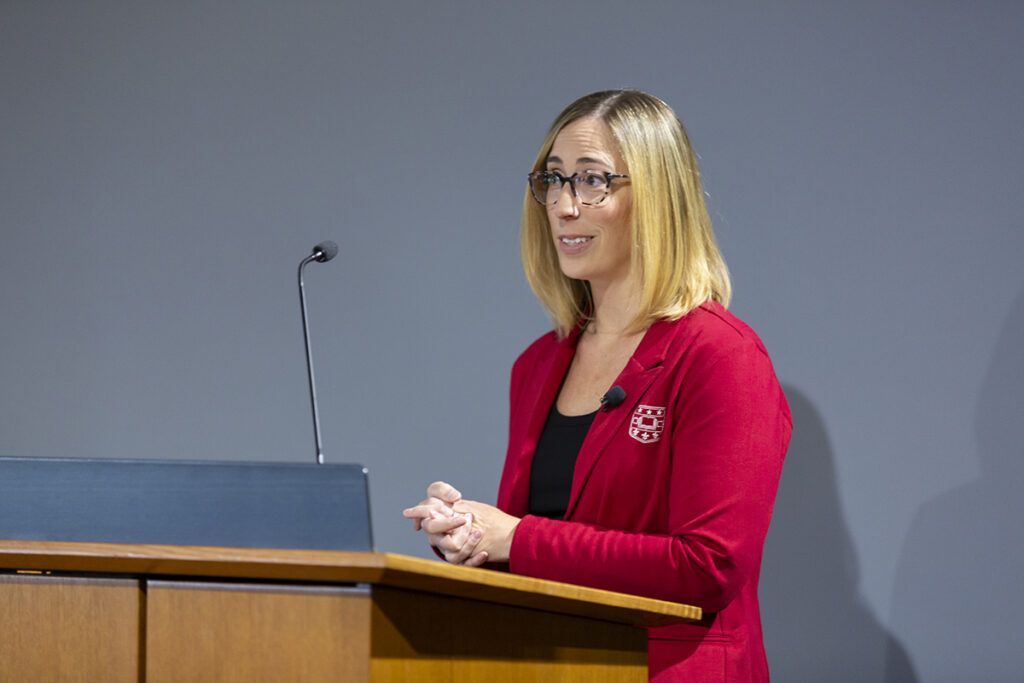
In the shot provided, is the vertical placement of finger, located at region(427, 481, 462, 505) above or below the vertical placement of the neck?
below

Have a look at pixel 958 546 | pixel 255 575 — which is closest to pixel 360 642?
pixel 255 575

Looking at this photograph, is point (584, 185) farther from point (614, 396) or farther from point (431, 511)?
point (431, 511)

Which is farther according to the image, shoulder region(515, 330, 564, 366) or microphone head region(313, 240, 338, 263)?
shoulder region(515, 330, 564, 366)

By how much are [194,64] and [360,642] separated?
9.75ft

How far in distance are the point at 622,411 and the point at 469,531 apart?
1.17ft

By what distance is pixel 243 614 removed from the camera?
1.09m

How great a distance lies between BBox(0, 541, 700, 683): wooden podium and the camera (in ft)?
3.45

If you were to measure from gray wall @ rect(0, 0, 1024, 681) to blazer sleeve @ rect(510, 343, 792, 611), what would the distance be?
120cm

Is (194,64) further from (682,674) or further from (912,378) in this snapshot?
(682,674)

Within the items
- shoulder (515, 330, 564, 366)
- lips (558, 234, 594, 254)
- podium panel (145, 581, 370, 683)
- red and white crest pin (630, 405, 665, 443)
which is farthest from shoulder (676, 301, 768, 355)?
podium panel (145, 581, 370, 683)

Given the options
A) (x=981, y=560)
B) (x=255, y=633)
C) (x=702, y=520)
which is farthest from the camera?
(x=981, y=560)

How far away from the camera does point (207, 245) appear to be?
354cm

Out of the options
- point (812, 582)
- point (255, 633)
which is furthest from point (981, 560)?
point (255, 633)

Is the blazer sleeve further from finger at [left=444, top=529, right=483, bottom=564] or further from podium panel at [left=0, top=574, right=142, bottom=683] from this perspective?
podium panel at [left=0, top=574, right=142, bottom=683]
